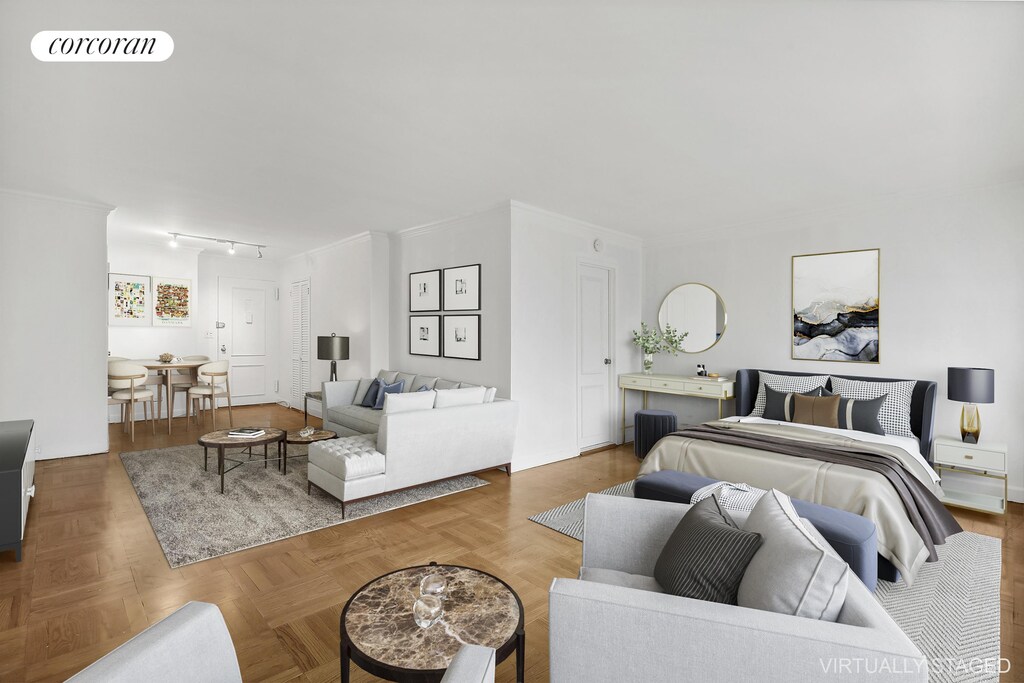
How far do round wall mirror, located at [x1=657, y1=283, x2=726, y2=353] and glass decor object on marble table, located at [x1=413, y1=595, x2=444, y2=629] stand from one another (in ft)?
16.3

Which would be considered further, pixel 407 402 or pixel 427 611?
pixel 407 402

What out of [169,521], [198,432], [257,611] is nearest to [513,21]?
[257,611]

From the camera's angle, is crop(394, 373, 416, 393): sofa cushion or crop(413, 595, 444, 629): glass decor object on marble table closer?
crop(413, 595, 444, 629): glass decor object on marble table

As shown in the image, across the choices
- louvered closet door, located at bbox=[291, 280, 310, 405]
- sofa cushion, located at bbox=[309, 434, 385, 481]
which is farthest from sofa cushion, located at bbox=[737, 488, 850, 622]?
louvered closet door, located at bbox=[291, 280, 310, 405]

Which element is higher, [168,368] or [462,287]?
[462,287]

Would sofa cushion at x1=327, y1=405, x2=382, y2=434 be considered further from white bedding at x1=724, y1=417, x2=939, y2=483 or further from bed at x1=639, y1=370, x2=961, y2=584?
white bedding at x1=724, y1=417, x2=939, y2=483

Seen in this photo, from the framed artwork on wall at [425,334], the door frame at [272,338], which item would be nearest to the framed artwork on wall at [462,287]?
the framed artwork on wall at [425,334]

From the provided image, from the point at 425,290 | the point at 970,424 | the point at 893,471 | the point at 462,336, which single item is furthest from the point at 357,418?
the point at 970,424

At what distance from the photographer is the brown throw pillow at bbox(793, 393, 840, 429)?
4199mm

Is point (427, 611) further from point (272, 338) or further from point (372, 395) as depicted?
point (272, 338)

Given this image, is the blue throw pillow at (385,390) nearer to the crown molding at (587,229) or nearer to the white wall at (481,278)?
the white wall at (481,278)

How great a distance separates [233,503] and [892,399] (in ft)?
18.0

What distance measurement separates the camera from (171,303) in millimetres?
7539

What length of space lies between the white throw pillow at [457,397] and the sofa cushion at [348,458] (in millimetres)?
644
